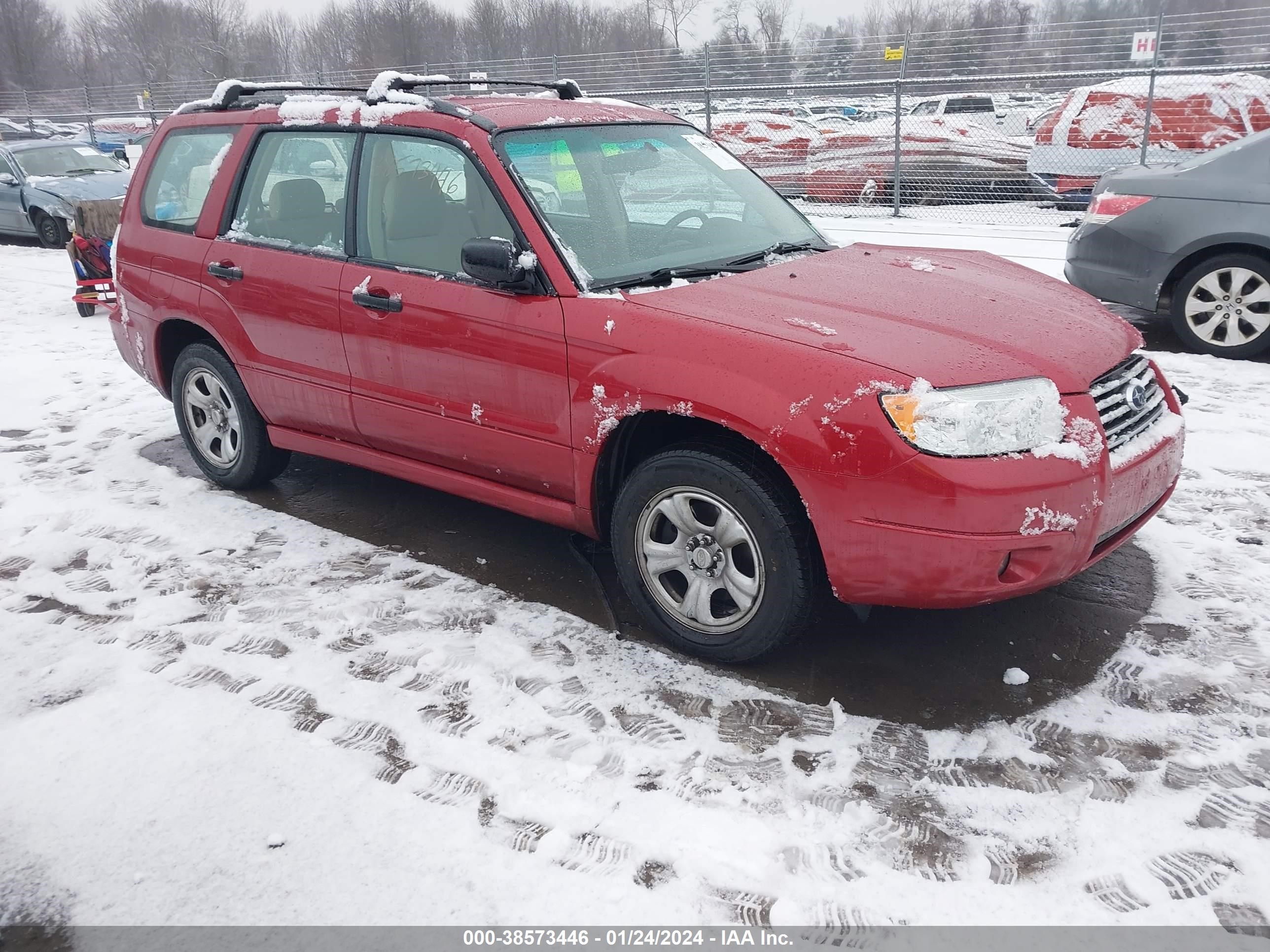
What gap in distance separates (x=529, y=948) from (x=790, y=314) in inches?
79.4

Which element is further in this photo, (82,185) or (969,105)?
(969,105)

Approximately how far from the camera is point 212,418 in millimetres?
5031

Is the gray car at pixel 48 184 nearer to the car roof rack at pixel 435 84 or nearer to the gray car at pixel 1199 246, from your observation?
the car roof rack at pixel 435 84

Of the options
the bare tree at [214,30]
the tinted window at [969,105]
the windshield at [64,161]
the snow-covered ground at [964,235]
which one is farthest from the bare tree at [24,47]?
the snow-covered ground at [964,235]

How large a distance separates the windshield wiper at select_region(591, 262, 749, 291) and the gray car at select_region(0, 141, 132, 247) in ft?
42.8

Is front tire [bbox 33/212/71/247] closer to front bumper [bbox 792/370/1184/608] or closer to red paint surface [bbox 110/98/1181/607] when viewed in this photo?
red paint surface [bbox 110/98/1181/607]

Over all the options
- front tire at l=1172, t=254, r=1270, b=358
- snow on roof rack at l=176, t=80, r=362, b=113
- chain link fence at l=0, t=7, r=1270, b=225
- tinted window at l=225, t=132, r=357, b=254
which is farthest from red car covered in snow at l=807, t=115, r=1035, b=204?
tinted window at l=225, t=132, r=357, b=254

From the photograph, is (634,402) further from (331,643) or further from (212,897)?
(212,897)

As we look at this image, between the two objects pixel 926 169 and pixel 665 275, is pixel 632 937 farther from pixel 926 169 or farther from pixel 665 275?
pixel 926 169

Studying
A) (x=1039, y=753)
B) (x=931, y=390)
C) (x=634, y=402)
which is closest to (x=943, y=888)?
(x=1039, y=753)

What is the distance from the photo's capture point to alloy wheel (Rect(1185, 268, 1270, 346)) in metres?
6.33

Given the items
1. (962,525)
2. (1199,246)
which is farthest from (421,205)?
(1199,246)

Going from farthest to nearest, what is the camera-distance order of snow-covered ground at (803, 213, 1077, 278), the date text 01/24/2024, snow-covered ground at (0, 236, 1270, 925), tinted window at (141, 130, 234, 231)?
snow-covered ground at (803, 213, 1077, 278)
tinted window at (141, 130, 234, 231)
snow-covered ground at (0, 236, 1270, 925)
the date text 01/24/2024

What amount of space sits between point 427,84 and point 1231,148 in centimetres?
535
